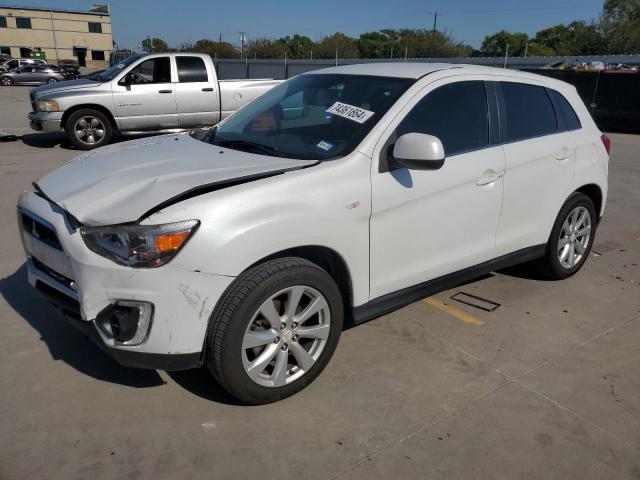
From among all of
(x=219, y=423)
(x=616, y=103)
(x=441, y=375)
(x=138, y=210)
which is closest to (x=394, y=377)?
(x=441, y=375)

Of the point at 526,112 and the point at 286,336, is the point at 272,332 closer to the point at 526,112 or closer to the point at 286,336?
the point at 286,336

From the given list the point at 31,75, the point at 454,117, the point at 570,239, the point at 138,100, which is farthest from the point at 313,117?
the point at 31,75

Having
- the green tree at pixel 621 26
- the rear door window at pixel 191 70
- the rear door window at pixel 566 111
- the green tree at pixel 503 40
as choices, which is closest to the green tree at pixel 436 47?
the green tree at pixel 621 26

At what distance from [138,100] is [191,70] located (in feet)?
3.93

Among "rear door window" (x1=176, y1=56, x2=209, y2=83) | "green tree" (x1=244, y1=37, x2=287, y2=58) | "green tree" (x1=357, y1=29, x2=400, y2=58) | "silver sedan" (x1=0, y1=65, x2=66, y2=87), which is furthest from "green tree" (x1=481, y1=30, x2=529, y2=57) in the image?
"rear door window" (x1=176, y1=56, x2=209, y2=83)

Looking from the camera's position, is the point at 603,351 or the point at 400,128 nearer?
the point at 400,128

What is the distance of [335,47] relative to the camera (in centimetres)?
6388

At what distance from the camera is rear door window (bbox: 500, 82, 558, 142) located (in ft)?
12.9

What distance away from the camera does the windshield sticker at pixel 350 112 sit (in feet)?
10.8

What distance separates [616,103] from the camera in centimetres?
1627

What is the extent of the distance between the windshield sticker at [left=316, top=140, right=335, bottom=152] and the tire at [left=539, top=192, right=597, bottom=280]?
2168 mm

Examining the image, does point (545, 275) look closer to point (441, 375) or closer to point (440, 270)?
point (440, 270)

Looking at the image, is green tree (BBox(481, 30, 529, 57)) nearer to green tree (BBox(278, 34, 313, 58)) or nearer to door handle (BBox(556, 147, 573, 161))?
green tree (BBox(278, 34, 313, 58))

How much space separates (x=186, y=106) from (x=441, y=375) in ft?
29.1
